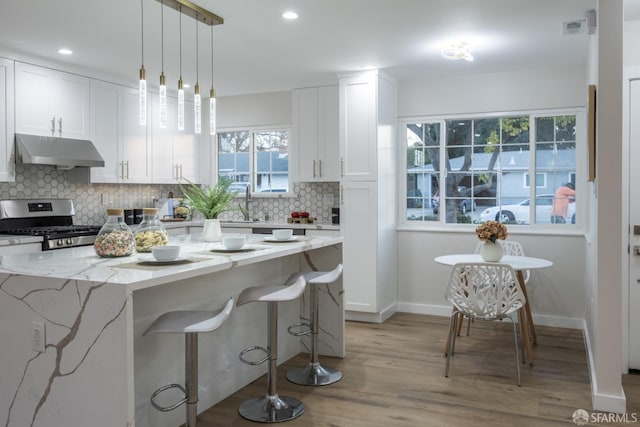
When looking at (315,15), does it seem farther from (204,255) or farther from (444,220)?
(444,220)

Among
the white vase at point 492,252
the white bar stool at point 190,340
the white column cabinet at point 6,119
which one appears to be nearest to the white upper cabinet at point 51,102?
the white column cabinet at point 6,119

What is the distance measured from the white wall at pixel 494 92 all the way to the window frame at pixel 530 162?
5 centimetres

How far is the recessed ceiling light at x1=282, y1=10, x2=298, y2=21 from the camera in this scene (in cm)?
336

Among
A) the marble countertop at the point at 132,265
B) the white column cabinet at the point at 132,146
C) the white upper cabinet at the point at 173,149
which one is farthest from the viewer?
the white upper cabinet at the point at 173,149

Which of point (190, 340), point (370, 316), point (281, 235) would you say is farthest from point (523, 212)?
point (190, 340)

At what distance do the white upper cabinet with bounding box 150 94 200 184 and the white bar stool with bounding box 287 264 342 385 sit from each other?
2740 mm

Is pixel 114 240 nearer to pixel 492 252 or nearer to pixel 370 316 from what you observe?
pixel 492 252

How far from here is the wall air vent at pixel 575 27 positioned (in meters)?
3.52

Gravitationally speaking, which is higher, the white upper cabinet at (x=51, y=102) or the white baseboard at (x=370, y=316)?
the white upper cabinet at (x=51, y=102)

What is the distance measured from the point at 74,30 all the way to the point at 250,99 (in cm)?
255

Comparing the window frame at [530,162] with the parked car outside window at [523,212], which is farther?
the parked car outside window at [523,212]

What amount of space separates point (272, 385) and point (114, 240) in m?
1.21

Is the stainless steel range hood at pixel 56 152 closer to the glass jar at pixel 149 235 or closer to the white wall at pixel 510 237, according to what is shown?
the glass jar at pixel 149 235

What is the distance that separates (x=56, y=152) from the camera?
4.48 meters
